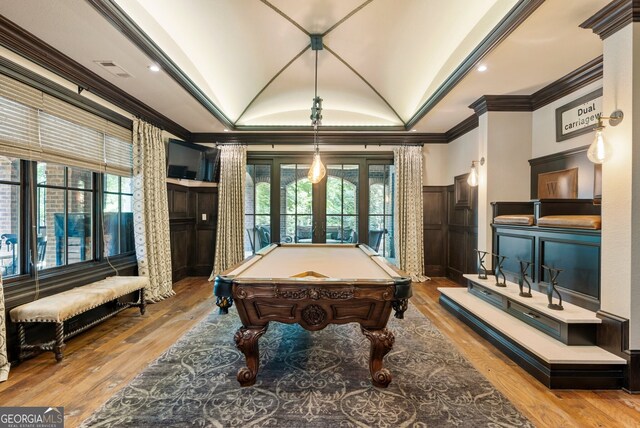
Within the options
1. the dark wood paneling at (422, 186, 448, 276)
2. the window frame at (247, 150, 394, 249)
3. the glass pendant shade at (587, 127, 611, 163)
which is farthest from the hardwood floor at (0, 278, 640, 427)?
the window frame at (247, 150, 394, 249)

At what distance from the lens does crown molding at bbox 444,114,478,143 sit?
4.71 meters

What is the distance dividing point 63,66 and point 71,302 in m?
2.24

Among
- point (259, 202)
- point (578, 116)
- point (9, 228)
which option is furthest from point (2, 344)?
point (578, 116)

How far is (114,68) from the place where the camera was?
10.3 ft

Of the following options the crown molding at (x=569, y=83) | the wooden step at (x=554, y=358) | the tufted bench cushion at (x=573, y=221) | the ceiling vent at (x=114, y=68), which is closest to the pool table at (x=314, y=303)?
the wooden step at (x=554, y=358)

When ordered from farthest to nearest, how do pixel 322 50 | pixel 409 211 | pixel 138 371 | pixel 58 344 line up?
pixel 409 211 < pixel 322 50 < pixel 58 344 < pixel 138 371

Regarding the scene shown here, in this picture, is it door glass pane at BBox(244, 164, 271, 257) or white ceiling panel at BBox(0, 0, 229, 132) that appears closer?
white ceiling panel at BBox(0, 0, 229, 132)

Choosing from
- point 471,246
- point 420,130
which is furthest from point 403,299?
point 420,130

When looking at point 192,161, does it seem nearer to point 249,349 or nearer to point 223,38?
point 223,38

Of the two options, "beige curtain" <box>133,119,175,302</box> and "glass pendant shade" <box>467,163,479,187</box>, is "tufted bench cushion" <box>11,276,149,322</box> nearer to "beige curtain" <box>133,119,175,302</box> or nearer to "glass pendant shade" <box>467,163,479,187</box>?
"beige curtain" <box>133,119,175,302</box>

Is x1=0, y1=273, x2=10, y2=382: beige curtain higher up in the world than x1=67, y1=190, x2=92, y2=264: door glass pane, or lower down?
lower down

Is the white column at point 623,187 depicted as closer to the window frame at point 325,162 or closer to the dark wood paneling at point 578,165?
the dark wood paneling at point 578,165

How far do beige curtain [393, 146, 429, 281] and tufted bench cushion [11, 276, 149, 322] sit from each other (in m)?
4.28

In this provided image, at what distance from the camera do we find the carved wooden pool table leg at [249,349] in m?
2.16
